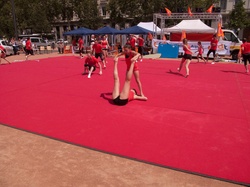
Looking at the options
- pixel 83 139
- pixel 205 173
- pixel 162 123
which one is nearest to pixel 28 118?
pixel 83 139

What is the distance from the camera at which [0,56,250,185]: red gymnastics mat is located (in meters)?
3.61

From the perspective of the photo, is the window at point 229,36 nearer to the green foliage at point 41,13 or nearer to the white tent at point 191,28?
the white tent at point 191,28

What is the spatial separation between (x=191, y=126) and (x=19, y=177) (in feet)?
10.6

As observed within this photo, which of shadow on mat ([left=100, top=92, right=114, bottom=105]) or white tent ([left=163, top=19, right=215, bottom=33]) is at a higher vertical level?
white tent ([left=163, top=19, right=215, bottom=33])

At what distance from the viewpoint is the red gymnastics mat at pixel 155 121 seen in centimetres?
361

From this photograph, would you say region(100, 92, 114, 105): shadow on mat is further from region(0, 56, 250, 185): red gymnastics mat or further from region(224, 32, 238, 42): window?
region(224, 32, 238, 42): window

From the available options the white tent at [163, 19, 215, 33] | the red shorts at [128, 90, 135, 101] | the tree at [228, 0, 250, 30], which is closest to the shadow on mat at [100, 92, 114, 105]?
the red shorts at [128, 90, 135, 101]

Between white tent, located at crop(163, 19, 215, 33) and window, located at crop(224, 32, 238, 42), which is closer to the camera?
window, located at crop(224, 32, 238, 42)

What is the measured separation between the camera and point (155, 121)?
5027 mm

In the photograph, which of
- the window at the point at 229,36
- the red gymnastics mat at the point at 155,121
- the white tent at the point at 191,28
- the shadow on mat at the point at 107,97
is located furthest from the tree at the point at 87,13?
the shadow on mat at the point at 107,97

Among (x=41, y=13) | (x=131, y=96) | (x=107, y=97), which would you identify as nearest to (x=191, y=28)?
(x=107, y=97)

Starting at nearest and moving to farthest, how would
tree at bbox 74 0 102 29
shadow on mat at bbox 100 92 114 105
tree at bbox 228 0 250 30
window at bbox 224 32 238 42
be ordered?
shadow on mat at bbox 100 92 114 105 < window at bbox 224 32 238 42 < tree at bbox 228 0 250 30 < tree at bbox 74 0 102 29

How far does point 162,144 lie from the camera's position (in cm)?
401

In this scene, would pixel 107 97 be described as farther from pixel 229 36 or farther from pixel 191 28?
pixel 191 28
